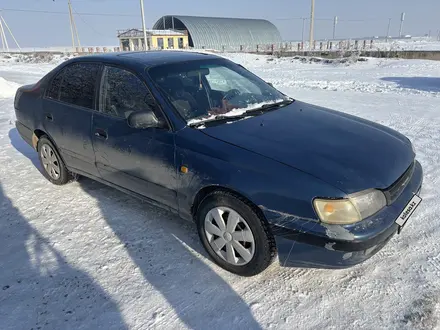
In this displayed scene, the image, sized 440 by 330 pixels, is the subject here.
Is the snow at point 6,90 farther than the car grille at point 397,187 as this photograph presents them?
Yes

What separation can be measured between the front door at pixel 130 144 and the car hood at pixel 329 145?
0.50 meters

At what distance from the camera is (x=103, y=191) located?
4.28m

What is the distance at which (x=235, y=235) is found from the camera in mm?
2611

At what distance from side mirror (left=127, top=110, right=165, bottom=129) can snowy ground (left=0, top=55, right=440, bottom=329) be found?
1079mm

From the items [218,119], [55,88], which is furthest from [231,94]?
[55,88]

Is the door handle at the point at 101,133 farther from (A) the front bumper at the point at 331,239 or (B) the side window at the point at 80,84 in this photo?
(A) the front bumper at the point at 331,239

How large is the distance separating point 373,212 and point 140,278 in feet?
Answer: 5.95

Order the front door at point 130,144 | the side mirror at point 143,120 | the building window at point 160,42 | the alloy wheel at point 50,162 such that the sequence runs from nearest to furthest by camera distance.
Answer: the side mirror at point 143,120
the front door at point 130,144
the alloy wheel at point 50,162
the building window at point 160,42

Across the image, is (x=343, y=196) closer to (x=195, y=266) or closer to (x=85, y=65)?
(x=195, y=266)

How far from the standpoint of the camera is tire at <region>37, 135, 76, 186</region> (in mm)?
4324

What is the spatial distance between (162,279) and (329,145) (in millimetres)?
1682

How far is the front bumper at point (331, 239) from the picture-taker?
2209 millimetres

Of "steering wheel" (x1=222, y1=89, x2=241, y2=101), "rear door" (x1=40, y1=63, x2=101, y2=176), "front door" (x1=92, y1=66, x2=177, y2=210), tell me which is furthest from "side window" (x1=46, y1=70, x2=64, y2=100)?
"steering wheel" (x1=222, y1=89, x2=241, y2=101)

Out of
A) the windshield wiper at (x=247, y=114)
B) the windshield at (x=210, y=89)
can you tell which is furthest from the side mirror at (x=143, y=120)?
the windshield wiper at (x=247, y=114)
